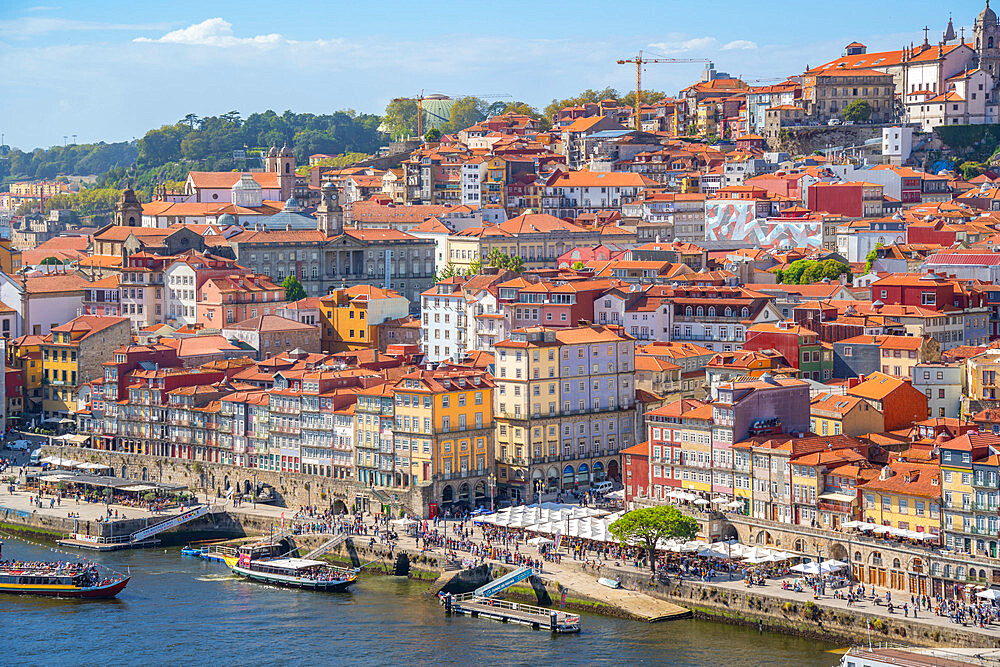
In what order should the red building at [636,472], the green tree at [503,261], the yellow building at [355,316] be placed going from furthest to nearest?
1. the green tree at [503,261]
2. the yellow building at [355,316]
3. the red building at [636,472]

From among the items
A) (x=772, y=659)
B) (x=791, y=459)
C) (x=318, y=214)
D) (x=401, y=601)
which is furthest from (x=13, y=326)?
(x=772, y=659)

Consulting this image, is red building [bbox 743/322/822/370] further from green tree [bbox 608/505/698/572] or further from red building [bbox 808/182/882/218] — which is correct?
red building [bbox 808/182/882/218]

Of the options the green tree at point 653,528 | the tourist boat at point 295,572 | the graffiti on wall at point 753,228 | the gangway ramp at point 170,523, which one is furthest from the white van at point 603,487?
the graffiti on wall at point 753,228

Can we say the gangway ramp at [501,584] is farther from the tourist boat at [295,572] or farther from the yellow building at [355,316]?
the yellow building at [355,316]

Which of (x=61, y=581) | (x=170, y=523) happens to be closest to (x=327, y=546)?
(x=170, y=523)

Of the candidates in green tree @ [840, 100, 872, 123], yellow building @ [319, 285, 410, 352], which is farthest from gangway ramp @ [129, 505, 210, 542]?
green tree @ [840, 100, 872, 123]

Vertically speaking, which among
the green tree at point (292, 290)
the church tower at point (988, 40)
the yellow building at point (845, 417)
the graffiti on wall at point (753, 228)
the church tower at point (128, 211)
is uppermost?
the church tower at point (988, 40)

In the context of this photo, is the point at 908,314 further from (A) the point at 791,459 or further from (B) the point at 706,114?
(B) the point at 706,114
